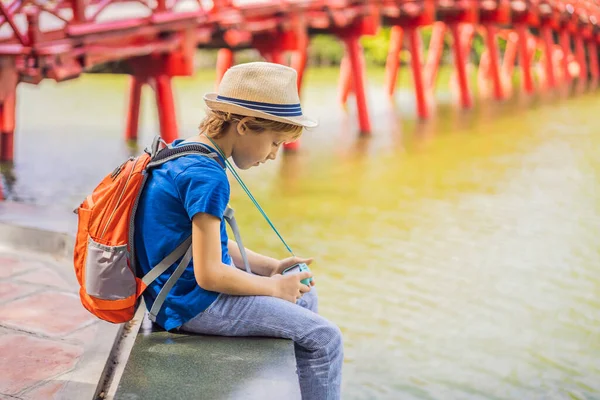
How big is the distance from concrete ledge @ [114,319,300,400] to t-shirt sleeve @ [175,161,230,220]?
46 centimetres

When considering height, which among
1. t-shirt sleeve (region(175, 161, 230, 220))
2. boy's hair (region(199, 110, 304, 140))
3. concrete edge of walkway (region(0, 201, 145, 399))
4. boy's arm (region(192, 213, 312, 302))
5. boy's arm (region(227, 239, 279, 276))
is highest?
boy's hair (region(199, 110, 304, 140))

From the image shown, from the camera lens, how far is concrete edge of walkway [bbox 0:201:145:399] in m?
2.84

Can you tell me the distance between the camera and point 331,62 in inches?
1347

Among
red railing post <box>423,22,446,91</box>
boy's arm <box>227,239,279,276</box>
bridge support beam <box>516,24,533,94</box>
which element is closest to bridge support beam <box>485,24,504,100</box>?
red railing post <box>423,22,446,91</box>

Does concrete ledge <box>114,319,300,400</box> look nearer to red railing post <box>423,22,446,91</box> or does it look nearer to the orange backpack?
the orange backpack

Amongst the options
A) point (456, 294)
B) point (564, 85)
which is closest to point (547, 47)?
point (564, 85)

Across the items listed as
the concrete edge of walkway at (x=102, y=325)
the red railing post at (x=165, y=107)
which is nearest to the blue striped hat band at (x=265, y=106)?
the concrete edge of walkway at (x=102, y=325)

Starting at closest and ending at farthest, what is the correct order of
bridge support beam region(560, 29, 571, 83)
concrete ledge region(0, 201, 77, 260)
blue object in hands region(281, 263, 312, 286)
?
1. blue object in hands region(281, 263, 312, 286)
2. concrete ledge region(0, 201, 77, 260)
3. bridge support beam region(560, 29, 571, 83)

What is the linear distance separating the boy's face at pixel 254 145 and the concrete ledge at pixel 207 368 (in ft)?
1.93

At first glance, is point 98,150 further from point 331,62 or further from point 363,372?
point 331,62

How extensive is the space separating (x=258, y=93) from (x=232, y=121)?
13 cm

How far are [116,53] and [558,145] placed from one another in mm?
6364

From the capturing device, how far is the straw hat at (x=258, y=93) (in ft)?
8.60

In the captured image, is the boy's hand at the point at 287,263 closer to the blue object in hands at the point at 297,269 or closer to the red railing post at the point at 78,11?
the blue object in hands at the point at 297,269
